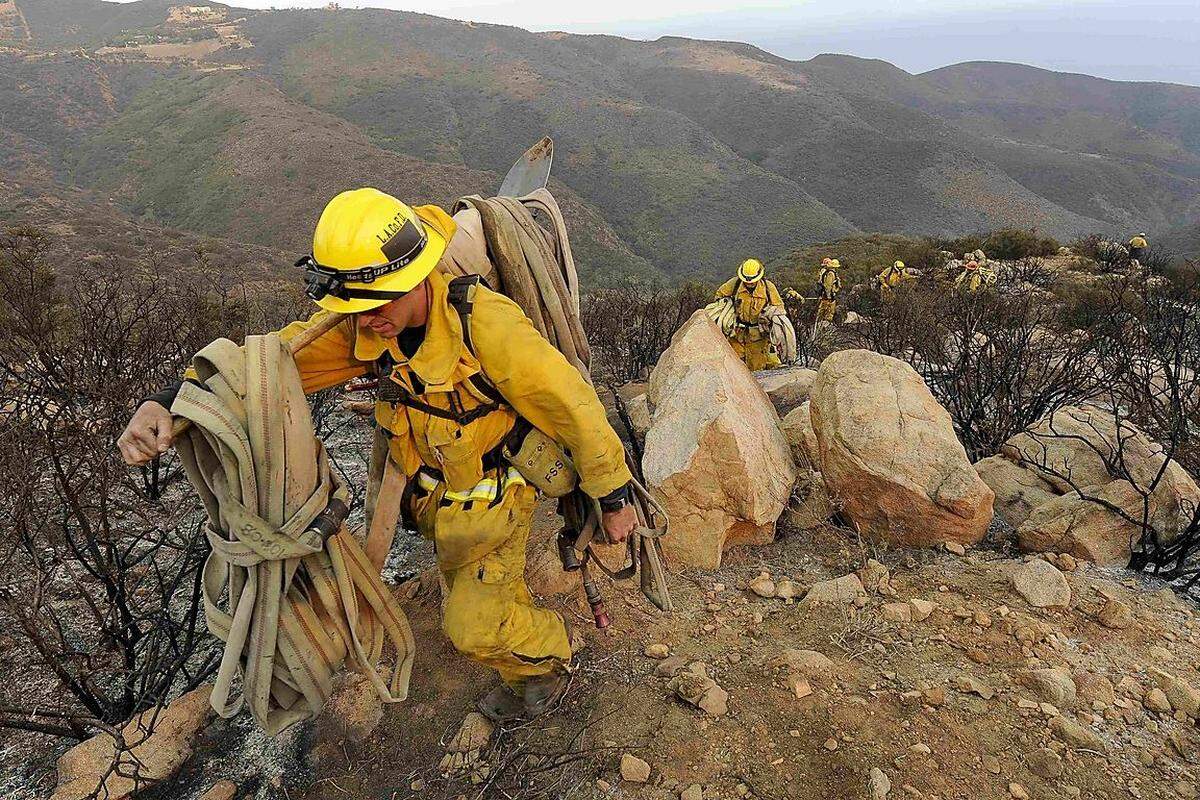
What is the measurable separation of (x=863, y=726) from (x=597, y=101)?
6915cm

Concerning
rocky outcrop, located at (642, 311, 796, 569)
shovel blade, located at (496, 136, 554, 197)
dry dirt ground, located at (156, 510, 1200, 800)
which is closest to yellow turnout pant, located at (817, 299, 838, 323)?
rocky outcrop, located at (642, 311, 796, 569)

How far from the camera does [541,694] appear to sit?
7.61 ft

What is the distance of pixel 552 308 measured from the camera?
211cm

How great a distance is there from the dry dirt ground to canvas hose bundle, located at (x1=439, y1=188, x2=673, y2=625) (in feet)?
1.55

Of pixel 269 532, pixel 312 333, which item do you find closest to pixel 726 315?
A: pixel 312 333

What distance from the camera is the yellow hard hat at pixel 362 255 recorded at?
1.57m

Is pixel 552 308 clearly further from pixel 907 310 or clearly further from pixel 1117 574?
pixel 907 310

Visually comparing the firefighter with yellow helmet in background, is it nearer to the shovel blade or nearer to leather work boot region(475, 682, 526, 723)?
the shovel blade

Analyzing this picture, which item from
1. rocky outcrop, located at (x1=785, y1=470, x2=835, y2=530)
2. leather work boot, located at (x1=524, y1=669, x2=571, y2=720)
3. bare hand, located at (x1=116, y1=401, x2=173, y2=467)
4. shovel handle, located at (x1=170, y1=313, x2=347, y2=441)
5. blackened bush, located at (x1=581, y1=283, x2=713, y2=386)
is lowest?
blackened bush, located at (x1=581, y1=283, x2=713, y2=386)

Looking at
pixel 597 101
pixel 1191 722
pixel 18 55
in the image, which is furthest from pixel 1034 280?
pixel 18 55

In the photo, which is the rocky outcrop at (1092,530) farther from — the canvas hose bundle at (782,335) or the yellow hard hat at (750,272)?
the yellow hard hat at (750,272)

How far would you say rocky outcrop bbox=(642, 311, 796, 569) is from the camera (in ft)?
10.5

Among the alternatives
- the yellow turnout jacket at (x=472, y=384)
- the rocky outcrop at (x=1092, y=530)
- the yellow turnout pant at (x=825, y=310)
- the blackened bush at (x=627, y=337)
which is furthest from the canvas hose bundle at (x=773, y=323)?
the yellow turnout pant at (x=825, y=310)

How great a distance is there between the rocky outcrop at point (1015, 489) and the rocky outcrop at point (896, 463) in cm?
45
